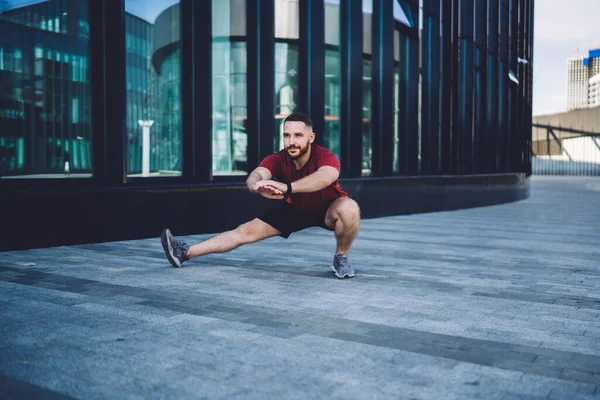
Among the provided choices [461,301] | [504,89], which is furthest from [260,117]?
[504,89]

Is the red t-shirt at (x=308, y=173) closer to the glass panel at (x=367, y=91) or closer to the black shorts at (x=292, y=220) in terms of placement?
the black shorts at (x=292, y=220)

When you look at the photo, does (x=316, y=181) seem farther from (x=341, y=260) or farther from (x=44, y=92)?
(x=44, y=92)

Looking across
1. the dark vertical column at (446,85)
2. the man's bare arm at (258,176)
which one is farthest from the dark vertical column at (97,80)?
the dark vertical column at (446,85)

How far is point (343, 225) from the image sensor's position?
5.78m

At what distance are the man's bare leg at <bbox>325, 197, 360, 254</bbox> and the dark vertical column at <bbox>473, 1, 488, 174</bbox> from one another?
43.2 feet

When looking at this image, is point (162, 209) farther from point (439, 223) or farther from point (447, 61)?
point (447, 61)

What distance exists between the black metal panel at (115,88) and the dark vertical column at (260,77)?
2.41 meters

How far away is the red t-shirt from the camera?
225 inches

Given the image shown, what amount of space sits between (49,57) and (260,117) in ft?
11.7

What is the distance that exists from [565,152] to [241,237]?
169 ft

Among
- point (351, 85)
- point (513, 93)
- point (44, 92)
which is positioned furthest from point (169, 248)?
point (513, 93)

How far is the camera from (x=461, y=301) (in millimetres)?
4965

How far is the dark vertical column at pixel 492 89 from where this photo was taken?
19.1 metres

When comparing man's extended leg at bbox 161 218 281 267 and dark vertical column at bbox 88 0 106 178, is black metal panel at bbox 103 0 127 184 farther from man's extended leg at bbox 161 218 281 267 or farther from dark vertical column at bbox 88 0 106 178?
man's extended leg at bbox 161 218 281 267
